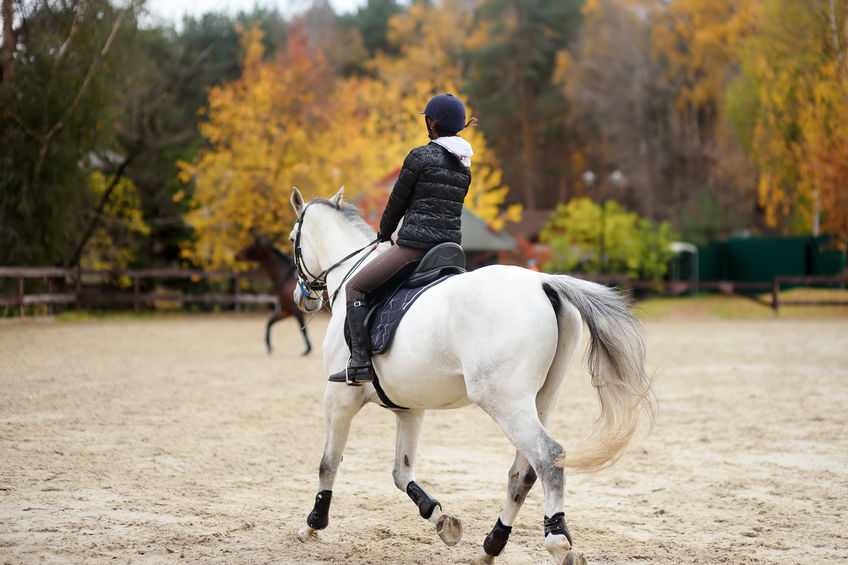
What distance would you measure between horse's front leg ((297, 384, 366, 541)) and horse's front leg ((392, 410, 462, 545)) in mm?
332

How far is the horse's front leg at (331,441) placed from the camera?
4.49 meters

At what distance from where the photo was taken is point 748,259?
35344mm

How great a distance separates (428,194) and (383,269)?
50cm

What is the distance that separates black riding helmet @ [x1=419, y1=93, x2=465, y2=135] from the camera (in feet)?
14.7

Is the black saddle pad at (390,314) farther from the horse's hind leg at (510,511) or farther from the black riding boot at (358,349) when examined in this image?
the horse's hind leg at (510,511)

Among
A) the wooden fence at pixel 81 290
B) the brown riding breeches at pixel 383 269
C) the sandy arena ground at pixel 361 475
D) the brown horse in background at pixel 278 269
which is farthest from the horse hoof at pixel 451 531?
the wooden fence at pixel 81 290

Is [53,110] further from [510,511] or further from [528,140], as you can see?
[528,140]

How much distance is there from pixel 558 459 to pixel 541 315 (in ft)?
2.32

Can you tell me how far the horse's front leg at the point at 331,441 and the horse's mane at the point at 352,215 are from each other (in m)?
1.12

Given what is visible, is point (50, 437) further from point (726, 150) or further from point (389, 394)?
point (726, 150)

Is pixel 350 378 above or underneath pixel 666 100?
underneath

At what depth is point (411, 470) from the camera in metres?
4.71

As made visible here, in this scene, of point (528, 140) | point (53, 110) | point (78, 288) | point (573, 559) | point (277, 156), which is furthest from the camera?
point (528, 140)

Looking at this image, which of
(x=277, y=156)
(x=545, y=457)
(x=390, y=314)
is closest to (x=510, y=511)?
(x=545, y=457)
